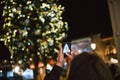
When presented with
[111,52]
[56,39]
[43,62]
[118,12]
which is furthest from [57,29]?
[118,12]

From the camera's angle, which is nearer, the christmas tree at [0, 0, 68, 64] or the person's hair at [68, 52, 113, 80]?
the person's hair at [68, 52, 113, 80]

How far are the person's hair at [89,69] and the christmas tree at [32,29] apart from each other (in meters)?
26.4

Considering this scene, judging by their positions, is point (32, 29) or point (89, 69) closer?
point (89, 69)

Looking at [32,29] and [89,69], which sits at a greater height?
[89,69]

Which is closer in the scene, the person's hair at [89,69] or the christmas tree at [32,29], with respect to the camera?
the person's hair at [89,69]

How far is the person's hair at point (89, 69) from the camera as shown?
2.22m

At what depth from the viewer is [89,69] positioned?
7.41ft

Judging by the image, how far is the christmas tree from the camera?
29.0 metres

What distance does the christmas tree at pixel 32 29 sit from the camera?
28969mm

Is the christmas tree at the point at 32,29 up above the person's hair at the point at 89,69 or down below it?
below

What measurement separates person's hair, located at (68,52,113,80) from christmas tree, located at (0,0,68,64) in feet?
86.6

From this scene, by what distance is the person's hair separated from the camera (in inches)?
87.6

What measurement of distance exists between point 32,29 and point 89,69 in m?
27.3

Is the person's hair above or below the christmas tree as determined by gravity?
above
